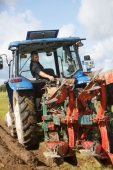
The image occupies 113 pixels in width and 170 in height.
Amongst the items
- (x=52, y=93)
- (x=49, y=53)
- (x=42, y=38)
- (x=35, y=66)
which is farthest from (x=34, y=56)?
(x=52, y=93)

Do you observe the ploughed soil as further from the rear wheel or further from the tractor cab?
the tractor cab

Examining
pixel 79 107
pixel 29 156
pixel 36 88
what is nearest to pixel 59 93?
pixel 79 107

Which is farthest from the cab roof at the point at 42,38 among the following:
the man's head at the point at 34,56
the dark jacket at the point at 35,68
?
the dark jacket at the point at 35,68

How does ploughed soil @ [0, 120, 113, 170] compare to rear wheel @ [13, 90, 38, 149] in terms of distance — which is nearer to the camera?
ploughed soil @ [0, 120, 113, 170]

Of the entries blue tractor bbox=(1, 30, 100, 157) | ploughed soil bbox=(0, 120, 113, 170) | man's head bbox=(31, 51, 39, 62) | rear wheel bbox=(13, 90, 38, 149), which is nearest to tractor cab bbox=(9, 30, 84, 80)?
blue tractor bbox=(1, 30, 100, 157)

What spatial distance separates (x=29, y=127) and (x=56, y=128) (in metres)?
0.52

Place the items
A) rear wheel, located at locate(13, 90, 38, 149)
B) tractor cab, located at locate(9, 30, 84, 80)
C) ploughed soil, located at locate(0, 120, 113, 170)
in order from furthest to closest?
1. tractor cab, located at locate(9, 30, 84, 80)
2. rear wheel, located at locate(13, 90, 38, 149)
3. ploughed soil, located at locate(0, 120, 113, 170)

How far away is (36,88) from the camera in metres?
6.35

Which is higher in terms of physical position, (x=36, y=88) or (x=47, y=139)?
(x=36, y=88)

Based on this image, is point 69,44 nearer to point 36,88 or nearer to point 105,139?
point 36,88

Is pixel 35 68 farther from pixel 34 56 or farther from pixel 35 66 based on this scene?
pixel 34 56

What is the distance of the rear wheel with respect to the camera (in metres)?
5.77

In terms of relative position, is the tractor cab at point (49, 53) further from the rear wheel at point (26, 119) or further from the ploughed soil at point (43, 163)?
the ploughed soil at point (43, 163)

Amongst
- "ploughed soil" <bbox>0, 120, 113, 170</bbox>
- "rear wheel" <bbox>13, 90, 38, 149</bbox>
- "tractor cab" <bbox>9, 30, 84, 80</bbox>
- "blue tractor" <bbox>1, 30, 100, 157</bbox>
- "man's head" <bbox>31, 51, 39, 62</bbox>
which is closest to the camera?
"ploughed soil" <bbox>0, 120, 113, 170</bbox>
